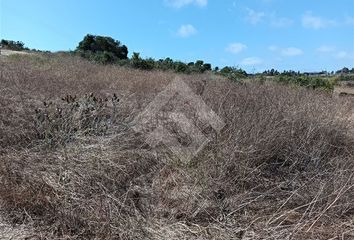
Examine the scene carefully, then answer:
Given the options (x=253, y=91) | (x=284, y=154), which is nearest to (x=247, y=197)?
(x=284, y=154)

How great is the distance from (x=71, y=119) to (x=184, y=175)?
1.91 meters

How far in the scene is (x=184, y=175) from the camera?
3639mm

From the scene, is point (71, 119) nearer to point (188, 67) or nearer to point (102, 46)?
point (188, 67)

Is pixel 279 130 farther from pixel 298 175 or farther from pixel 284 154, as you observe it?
pixel 298 175

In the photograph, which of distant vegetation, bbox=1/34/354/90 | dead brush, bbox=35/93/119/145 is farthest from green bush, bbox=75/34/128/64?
dead brush, bbox=35/93/119/145

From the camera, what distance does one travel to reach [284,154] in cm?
427

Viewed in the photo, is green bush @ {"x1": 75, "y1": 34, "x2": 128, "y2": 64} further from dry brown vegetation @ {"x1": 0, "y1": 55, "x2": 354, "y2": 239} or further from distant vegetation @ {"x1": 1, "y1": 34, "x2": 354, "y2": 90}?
dry brown vegetation @ {"x1": 0, "y1": 55, "x2": 354, "y2": 239}

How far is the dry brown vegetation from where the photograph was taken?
295 cm

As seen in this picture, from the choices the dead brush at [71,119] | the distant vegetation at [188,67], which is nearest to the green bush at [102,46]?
the distant vegetation at [188,67]

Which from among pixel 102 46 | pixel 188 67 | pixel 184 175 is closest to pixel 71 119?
pixel 184 175

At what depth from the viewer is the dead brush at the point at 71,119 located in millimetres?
4520

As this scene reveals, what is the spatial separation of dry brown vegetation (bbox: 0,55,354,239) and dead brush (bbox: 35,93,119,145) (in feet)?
0.05

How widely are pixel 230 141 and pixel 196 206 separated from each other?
0.90 meters

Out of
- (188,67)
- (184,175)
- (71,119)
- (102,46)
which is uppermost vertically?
(102,46)
